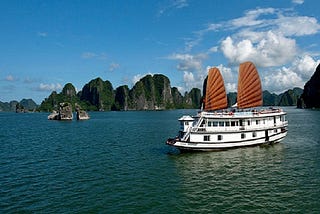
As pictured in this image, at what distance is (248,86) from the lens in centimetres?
4056

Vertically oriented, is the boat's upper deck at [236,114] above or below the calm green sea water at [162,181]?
above

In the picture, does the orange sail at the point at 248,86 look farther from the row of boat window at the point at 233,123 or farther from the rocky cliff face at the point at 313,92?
the rocky cliff face at the point at 313,92

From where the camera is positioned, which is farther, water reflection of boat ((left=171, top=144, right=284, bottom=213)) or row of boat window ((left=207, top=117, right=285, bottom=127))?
row of boat window ((left=207, top=117, right=285, bottom=127))

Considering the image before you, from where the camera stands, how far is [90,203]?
1902 centimetres

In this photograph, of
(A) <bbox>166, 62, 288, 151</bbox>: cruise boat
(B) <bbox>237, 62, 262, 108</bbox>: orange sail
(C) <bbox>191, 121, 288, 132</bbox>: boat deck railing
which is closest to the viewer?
(A) <bbox>166, 62, 288, 151</bbox>: cruise boat

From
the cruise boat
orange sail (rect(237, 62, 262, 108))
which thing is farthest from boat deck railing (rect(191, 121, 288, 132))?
orange sail (rect(237, 62, 262, 108))

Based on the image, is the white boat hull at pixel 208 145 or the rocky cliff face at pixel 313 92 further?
the rocky cliff face at pixel 313 92

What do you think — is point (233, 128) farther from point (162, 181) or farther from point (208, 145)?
point (162, 181)

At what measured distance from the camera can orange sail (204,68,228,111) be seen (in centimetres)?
3766

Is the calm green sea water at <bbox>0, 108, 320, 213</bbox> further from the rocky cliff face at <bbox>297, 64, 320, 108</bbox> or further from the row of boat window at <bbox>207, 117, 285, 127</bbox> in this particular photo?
the rocky cliff face at <bbox>297, 64, 320, 108</bbox>

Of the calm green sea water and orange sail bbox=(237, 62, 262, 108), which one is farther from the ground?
orange sail bbox=(237, 62, 262, 108)

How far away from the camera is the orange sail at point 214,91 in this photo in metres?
37.7

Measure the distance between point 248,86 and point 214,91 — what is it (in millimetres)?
5689

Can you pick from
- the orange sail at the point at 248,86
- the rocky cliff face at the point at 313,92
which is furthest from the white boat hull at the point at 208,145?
the rocky cliff face at the point at 313,92
